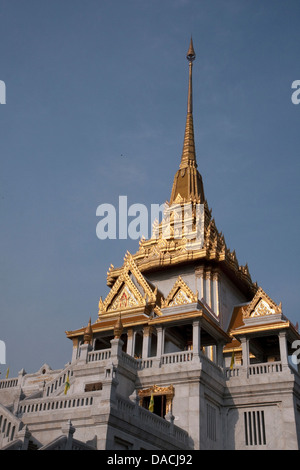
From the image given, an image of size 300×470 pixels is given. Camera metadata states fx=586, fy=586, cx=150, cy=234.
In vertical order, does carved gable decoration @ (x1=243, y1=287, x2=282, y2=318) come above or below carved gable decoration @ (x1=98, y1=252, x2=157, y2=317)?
below

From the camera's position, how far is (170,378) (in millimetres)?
26062

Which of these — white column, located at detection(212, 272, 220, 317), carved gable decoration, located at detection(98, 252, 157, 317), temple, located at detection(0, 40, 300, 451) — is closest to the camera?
temple, located at detection(0, 40, 300, 451)

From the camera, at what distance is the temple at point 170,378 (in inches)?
791

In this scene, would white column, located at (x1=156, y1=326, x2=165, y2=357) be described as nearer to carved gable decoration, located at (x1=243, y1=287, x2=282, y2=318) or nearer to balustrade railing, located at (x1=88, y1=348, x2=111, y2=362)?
balustrade railing, located at (x1=88, y1=348, x2=111, y2=362)

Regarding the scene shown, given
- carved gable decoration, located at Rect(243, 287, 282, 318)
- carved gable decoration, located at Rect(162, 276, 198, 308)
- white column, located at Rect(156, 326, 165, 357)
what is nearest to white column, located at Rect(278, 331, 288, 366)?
carved gable decoration, located at Rect(243, 287, 282, 318)

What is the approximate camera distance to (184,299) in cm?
2967

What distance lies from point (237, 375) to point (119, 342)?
6.30 meters

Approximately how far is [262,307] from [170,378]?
260 inches

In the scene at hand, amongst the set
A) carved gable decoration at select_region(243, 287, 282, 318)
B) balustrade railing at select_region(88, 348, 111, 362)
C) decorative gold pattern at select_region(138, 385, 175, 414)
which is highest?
carved gable decoration at select_region(243, 287, 282, 318)

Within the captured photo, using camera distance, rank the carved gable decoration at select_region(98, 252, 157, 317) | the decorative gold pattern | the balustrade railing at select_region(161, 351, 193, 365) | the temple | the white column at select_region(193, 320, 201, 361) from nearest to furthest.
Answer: the temple, the decorative gold pattern, the white column at select_region(193, 320, 201, 361), the balustrade railing at select_region(161, 351, 193, 365), the carved gable decoration at select_region(98, 252, 157, 317)

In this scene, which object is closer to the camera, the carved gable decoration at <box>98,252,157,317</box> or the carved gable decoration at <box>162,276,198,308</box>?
the carved gable decoration at <box>162,276,198,308</box>

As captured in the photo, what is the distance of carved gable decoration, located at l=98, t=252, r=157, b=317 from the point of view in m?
32.9

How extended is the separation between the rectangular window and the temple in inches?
1.8
